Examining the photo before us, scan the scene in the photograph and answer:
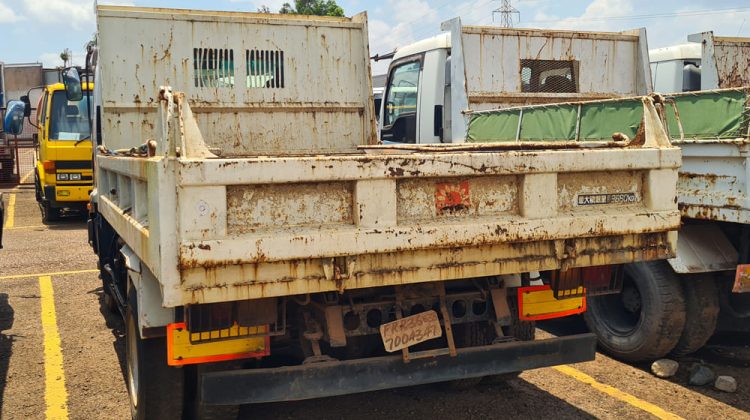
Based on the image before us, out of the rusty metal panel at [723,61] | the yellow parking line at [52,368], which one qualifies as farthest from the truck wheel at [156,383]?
the rusty metal panel at [723,61]

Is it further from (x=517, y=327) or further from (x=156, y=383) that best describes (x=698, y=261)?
(x=156, y=383)

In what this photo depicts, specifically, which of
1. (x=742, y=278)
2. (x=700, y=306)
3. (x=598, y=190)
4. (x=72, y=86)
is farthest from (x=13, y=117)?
(x=742, y=278)

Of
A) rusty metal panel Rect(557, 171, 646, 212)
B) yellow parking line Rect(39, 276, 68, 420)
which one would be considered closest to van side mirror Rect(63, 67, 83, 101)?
yellow parking line Rect(39, 276, 68, 420)

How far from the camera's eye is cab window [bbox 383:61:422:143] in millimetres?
7793

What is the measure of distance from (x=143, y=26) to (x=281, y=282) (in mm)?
3171

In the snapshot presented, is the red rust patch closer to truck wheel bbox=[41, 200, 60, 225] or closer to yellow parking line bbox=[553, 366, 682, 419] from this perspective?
yellow parking line bbox=[553, 366, 682, 419]

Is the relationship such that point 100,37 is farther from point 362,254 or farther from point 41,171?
point 41,171

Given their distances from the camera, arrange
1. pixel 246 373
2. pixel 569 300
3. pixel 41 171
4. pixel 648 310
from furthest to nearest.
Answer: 1. pixel 41 171
2. pixel 648 310
3. pixel 569 300
4. pixel 246 373

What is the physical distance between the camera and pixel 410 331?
3.45 m

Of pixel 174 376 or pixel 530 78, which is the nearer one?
pixel 174 376

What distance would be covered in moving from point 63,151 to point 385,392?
10132 millimetres

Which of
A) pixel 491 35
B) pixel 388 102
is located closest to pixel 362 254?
pixel 491 35

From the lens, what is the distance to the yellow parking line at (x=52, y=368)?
4.49 meters

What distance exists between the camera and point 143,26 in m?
5.32
